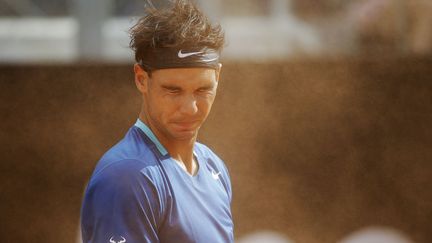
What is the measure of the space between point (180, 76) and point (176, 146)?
0.20 metres

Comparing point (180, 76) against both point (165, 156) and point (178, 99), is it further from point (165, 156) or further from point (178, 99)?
point (165, 156)

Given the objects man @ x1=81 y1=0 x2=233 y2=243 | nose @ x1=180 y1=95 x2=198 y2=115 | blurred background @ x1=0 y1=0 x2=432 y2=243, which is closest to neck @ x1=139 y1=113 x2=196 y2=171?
man @ x1=81 y1=0 x2=233 y2=243

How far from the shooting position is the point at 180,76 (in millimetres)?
1901

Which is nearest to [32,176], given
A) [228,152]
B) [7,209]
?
[7,209]

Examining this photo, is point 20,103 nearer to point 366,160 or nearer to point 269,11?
point 366,160

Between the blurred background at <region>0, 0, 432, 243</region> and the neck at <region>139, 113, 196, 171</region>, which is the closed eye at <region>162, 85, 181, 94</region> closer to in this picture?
the neck at <region>139, 113, 196, 171</region>

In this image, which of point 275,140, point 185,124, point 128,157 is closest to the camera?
point 128,157

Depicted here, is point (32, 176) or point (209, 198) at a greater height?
point (209, 198)

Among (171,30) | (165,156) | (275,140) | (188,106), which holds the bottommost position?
(275,140)

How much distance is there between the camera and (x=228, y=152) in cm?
408

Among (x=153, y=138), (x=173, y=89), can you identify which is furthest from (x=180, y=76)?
(x=153, y=138)

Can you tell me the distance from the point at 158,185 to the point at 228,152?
7.41 ft

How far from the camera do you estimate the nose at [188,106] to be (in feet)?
6.24

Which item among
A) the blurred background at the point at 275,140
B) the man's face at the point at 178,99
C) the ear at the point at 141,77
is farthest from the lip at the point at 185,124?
the blurred background at the point at 275,140
